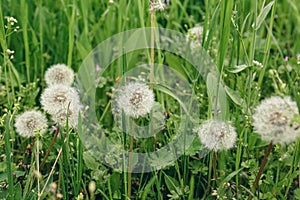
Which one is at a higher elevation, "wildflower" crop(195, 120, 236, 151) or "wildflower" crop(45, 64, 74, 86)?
"wildflower" crop(45, 64, 74, 86)

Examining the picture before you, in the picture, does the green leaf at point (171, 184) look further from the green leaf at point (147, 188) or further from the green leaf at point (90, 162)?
the green leaf at point (90, 162)

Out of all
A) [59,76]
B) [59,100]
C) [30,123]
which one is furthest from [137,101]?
[59,76]

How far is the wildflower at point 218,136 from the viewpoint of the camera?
152cm

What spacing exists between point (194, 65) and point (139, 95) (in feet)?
1.90

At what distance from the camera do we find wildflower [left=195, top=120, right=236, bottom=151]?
4.99 ft

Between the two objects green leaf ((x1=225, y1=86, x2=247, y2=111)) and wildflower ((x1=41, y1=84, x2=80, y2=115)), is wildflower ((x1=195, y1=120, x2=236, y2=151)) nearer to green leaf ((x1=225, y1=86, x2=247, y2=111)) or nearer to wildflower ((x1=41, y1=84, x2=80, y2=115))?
green leaf ((x1=225, y1=86, x2=247, y2=111))

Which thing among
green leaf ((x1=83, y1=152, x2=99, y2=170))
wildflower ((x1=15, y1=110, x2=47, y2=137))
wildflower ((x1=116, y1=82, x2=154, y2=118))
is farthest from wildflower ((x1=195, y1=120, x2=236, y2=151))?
wildflower ((x1=15, y1=110, x2=47, y2=137))

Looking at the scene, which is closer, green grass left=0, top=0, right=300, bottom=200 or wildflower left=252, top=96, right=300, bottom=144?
wildflower left=252, top=96, right=300, bottom=144

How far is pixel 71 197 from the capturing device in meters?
1.67

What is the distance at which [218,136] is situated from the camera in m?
1.52

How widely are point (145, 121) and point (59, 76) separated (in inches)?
13.1

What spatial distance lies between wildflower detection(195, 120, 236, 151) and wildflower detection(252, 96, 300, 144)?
264mm

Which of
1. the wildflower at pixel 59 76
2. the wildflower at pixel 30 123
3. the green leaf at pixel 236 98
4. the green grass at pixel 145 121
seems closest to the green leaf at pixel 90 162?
the green grass at pixel 145 121

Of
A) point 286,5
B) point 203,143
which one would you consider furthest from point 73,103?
point 286,5
